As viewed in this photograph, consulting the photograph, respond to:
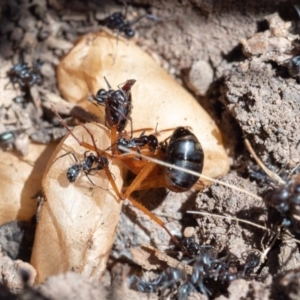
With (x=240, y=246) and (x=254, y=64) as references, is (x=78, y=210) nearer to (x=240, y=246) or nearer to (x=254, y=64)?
(x=240, y=246)

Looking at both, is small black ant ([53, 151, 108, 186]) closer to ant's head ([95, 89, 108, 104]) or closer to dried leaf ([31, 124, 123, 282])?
dried leaf ([31, 124, 123, 282])

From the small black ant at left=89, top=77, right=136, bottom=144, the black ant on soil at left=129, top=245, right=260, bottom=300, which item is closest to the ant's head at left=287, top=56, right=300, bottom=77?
the small black ant at left=89, top=77, right=136, bottom=144

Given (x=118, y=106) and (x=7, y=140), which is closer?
(x=118, y=106)

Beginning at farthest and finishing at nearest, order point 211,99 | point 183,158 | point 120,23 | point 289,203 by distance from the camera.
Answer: point 120,23, point 211,99, point 183,158, point 289,203

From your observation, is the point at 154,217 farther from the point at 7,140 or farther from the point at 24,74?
the point at 24,74

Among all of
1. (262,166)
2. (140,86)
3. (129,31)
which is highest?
(129,31)

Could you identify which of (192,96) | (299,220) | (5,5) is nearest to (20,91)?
(5,5)

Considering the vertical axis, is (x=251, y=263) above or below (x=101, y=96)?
below

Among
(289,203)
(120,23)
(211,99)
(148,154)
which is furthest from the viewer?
(120,23)

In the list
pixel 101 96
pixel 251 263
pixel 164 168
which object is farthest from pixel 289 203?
pixel 101 96

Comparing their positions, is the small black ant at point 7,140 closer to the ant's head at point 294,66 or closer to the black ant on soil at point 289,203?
the black ant on soil at point 289,203
